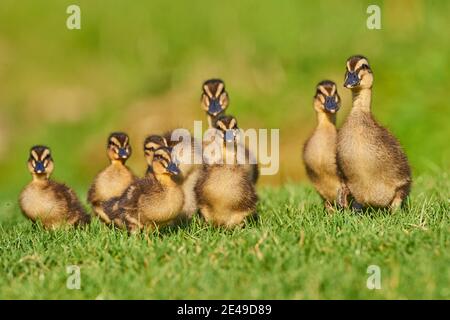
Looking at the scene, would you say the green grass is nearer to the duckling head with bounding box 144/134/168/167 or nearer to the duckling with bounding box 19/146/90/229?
the duckling with bounding box 19/146/90/229

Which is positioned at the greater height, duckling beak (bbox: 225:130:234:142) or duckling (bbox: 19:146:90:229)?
duckling beak (bbox: 225:130:234:142)

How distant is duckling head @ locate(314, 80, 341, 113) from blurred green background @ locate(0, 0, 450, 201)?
99.1 inches

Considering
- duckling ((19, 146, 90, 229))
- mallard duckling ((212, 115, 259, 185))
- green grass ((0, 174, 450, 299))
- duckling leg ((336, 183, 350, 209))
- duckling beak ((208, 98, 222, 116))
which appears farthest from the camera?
duckling beak ((208, 98, 222, 116))

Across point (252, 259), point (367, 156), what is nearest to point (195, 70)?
point (367, 156)

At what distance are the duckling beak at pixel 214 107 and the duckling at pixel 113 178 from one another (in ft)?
2.76

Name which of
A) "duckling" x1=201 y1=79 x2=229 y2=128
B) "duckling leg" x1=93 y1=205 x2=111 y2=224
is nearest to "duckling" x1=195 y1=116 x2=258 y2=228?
"duckling leg" x1=93 y1=205 x2=111 y2=224

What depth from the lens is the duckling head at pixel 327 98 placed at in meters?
7.48

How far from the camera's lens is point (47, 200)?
295 inches

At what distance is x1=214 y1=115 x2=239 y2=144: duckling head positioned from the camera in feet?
22.8

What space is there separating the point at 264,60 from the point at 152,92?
7.56ft

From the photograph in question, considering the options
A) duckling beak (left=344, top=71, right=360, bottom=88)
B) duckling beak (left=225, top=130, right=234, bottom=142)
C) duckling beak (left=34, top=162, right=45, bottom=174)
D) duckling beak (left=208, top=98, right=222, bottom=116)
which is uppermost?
duckling beak (left=344, top=71, right=360, bottom=88)

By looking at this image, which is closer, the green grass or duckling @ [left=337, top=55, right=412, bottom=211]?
the green grass

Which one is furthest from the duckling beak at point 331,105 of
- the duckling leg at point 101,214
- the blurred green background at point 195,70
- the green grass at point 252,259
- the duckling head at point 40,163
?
the blurred green background at point 195,70

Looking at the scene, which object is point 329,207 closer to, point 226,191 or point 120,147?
point 226,191
